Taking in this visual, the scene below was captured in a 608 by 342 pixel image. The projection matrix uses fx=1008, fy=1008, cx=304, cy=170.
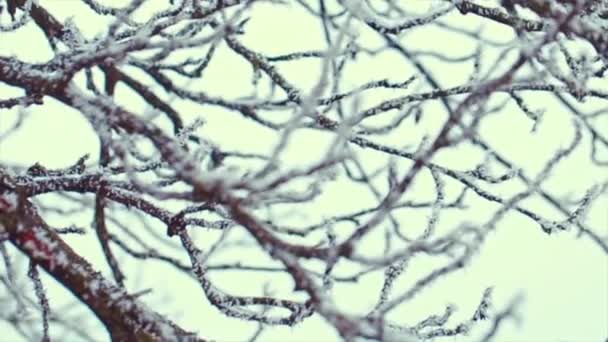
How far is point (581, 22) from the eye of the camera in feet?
9.28

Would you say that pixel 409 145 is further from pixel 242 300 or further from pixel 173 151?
pixel 173 151

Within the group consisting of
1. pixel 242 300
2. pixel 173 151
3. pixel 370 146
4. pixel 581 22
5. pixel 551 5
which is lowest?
pixel 173 151

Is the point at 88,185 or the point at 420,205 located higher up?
the point at 420,205

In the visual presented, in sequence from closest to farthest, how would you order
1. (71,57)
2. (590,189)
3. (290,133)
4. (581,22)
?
(290,133) → (71,57) → (581,22) → (590,189)

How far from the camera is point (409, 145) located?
4129 mm

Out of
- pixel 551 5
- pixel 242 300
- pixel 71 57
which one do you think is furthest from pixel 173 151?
pixel 551 5

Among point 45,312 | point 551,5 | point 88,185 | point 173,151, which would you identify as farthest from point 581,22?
point 45,312

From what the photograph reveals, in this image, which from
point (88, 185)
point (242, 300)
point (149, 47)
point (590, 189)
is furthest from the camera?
point (590, 189)

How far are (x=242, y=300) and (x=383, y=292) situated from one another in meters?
0.64

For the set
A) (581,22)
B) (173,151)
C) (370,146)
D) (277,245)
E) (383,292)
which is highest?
(370,146)

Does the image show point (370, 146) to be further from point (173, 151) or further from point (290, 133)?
point (290, 133)

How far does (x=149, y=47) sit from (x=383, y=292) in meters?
1.49

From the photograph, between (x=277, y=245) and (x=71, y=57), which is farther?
(x=71, y=57)

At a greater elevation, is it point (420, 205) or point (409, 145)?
point (409, 145)
